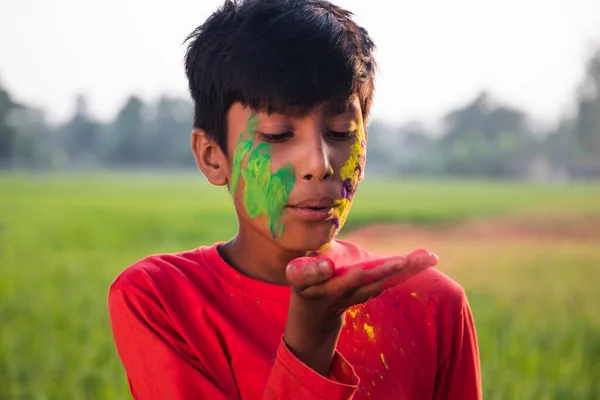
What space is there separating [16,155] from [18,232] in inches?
959

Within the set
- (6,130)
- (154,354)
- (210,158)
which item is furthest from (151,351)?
(6,130)

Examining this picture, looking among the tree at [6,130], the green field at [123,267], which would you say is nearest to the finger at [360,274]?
the green field at [123,267]

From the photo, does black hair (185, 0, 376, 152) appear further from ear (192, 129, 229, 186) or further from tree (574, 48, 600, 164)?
tree (574, 48, 600, 164)

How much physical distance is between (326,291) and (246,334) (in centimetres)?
47

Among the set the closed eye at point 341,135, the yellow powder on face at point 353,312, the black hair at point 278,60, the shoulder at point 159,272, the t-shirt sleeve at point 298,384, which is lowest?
the t-shirt sleeve at point 298,384

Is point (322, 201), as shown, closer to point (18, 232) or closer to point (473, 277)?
point (473, 277)

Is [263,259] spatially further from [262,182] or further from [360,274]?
[360,274]

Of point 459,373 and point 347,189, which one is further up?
point 347,189

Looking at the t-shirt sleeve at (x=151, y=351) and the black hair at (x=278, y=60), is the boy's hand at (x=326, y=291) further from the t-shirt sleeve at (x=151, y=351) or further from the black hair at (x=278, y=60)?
the black hair at (x=278, y=60)

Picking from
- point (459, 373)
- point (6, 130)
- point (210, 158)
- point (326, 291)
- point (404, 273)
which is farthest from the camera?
point (6, 130)

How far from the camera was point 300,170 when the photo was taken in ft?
6.40

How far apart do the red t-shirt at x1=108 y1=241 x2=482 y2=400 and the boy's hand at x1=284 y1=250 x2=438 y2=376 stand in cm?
18

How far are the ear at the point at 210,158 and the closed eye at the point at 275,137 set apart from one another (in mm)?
210

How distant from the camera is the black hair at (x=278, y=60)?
Answer: 1.99m
